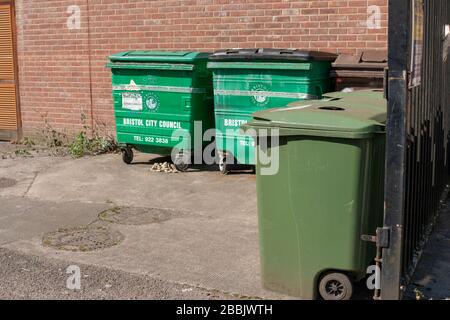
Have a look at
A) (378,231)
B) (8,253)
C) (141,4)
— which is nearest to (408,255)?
(378,231)

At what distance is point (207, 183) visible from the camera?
25.0ft

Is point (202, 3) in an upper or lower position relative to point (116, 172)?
upper

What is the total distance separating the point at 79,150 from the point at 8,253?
447 centimetres

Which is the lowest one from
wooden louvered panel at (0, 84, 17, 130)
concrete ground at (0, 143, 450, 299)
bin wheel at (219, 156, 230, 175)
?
concrete ground at (0, 143, 450, 299)

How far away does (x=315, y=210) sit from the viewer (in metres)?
3.97

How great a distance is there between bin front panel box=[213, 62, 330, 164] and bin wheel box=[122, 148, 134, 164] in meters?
A: 1.55

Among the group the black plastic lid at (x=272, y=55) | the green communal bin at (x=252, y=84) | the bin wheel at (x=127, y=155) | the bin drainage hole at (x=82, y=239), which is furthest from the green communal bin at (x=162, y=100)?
the bin drainage hole at (x=82, y=239)

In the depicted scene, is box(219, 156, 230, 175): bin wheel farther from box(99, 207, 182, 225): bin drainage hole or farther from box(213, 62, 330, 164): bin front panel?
box(99, 207, 182, 225): bin drainage hole

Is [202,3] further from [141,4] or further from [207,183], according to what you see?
[207,183]

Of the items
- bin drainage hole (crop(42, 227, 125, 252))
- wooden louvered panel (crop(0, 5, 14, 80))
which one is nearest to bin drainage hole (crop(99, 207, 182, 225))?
bin drainage hole (crop(42, 227, 125, 252))

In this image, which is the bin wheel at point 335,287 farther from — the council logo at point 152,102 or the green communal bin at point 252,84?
the council logo at point 152,102

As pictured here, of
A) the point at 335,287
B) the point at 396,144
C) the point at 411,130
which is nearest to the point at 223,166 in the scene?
the point at 335,287

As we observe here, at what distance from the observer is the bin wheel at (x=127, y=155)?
8712 millimetres

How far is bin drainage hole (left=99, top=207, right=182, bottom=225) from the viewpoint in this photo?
6.08 metres
